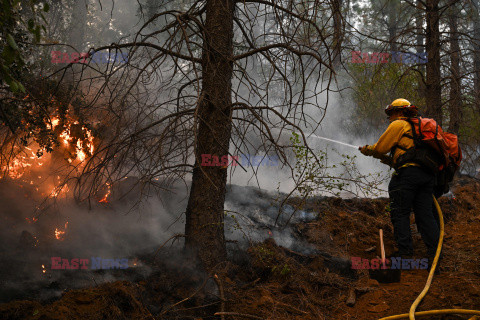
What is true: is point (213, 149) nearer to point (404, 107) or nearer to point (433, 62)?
point (404, 107)

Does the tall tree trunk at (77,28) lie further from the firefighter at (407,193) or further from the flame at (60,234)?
the firefighter at (407,193)

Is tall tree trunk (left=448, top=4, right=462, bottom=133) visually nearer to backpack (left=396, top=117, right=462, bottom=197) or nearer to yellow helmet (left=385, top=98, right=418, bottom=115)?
yellow helmet (left=385, top=98, right=418, bottom=115)

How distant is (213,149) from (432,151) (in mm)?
2719

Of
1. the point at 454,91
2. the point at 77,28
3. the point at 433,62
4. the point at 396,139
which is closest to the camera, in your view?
the point at 396,139

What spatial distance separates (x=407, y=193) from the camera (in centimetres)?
427

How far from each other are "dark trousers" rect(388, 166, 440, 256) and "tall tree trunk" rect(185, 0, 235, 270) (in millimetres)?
2238

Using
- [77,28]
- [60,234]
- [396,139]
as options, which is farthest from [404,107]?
[77,28]

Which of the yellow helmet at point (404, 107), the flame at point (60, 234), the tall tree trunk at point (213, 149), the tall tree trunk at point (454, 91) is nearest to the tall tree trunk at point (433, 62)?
the tall tree trunk at point (454, 91)

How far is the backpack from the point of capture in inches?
165

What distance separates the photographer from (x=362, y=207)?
7.00 m

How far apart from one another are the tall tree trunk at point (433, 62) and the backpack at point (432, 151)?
304 centimetres

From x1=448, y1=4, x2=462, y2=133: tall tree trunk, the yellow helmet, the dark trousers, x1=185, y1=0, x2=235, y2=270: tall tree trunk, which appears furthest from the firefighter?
x1=448, y1=4, x2=462, y2=133: tall tree trunk

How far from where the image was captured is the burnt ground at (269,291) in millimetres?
3188

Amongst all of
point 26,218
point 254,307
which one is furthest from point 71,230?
point 254,307
